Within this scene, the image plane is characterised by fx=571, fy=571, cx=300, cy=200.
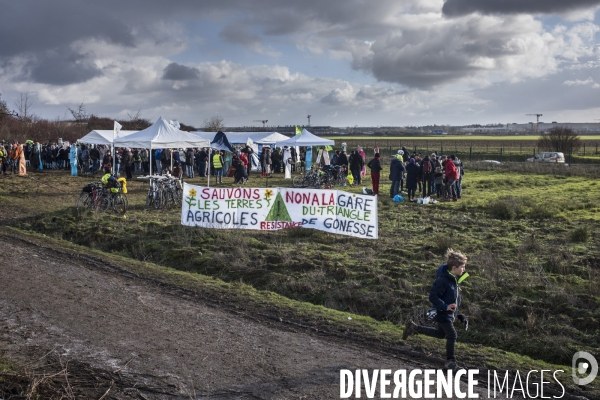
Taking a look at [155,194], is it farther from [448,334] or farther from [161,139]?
[448,334]

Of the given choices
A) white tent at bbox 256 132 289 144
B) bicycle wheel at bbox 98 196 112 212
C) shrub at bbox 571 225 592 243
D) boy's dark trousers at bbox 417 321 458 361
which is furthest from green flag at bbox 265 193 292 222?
white tent at bbox 256 132 289 144

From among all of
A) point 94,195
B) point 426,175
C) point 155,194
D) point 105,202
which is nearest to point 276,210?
point 105,202

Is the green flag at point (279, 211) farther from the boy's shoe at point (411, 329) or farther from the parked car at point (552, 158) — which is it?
the parked car at point (552, 158)

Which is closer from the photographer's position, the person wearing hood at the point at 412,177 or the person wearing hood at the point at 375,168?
the person wearing hood at the point at 412,177

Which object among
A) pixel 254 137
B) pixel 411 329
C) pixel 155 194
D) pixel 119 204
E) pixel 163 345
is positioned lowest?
pixel 163 345

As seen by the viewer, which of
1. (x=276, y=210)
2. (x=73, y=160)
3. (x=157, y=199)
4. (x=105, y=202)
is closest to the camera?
(x=276, y=210)

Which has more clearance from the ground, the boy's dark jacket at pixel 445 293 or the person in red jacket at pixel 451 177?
the person in red jacket at pixel 451 177

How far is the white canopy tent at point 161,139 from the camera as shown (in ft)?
75.2

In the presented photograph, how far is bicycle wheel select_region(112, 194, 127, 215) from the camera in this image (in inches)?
713

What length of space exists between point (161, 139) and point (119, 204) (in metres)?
5.42

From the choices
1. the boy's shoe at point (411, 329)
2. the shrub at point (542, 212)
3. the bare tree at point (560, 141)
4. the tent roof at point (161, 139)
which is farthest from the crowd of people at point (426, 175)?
the bare tree at point (560, 141)

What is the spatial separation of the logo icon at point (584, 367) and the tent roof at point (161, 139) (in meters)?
18.3

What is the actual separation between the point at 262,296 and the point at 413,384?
4.01 metres

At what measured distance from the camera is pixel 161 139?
75.3ft
